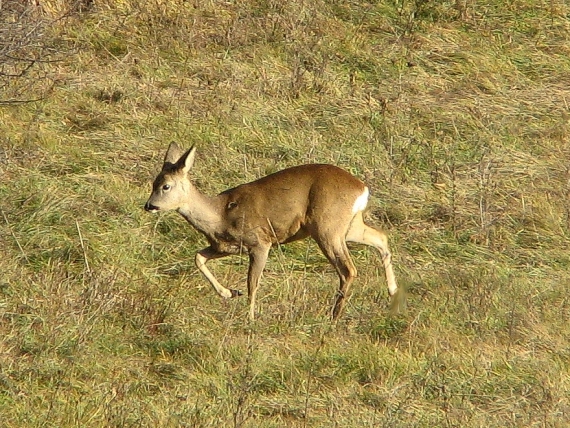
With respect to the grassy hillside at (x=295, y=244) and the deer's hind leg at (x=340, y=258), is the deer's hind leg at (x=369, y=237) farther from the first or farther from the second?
the deer's hind leg at (x=340, y=258)

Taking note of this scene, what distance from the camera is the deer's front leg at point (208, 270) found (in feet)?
23.5

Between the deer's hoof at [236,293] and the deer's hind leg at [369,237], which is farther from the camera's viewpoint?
the deer's hind leg at [369,237]

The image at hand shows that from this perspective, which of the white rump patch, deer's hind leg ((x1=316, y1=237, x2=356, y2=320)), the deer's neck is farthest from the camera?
the deer's neck

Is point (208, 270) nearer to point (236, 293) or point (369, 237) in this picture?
point (236, 293)

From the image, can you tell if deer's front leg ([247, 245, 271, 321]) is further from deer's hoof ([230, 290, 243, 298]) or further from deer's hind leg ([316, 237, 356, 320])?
deer's hind leg ([316, 237, 356, 320])

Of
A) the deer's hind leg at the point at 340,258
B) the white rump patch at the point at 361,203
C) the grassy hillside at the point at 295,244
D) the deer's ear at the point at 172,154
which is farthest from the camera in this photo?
the deer's ear at the point at 172,154

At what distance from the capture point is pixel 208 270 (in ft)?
24.3

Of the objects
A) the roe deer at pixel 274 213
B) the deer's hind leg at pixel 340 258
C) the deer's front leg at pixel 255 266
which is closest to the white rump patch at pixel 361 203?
the roe deer at pixel 274 213

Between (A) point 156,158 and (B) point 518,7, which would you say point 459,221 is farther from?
(B) point 518,7

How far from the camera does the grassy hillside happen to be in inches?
233

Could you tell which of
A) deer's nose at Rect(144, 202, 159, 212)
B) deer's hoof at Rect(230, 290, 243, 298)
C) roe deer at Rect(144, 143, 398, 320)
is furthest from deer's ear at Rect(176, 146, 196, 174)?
deer's hoof at Rect(230, 290, 243, 298)

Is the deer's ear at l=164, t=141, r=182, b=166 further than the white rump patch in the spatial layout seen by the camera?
Yes

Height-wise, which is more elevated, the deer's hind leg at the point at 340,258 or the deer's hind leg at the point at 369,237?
the deer's hind leg at the point at 340,258

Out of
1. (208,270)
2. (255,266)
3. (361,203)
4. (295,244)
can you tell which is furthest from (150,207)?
(361,203)
